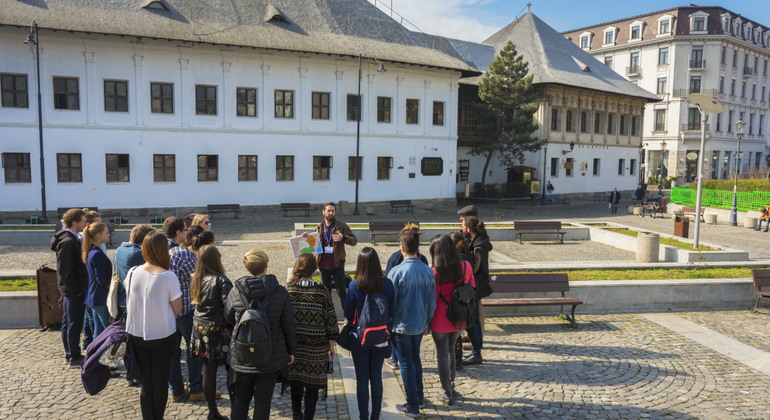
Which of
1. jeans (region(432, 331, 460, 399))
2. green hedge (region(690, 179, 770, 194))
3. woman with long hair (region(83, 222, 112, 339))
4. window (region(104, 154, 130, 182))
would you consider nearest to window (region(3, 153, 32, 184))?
window (region(104, 154, 130, 182))

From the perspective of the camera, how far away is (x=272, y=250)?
16.0 meters

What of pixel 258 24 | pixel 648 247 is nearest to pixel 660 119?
pixel 258 24

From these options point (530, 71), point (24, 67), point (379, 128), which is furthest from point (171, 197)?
point (530, 71)

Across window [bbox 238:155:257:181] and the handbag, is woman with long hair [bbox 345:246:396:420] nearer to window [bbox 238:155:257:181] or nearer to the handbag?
the handbag

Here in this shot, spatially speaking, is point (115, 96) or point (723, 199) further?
point (723, 199)

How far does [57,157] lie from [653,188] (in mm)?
55774

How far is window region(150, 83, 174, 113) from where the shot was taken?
25812 mm

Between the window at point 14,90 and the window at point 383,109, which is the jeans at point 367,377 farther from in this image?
the window at point 383,109

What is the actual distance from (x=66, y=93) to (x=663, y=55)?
61652 millimetres

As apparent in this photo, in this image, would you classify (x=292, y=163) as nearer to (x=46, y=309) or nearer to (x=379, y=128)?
(x=379, y=128)

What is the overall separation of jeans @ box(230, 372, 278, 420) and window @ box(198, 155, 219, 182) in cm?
2411

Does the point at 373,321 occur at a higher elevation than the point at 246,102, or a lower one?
lower

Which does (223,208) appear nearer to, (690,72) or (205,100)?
(205,100)

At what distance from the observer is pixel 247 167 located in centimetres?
2811
